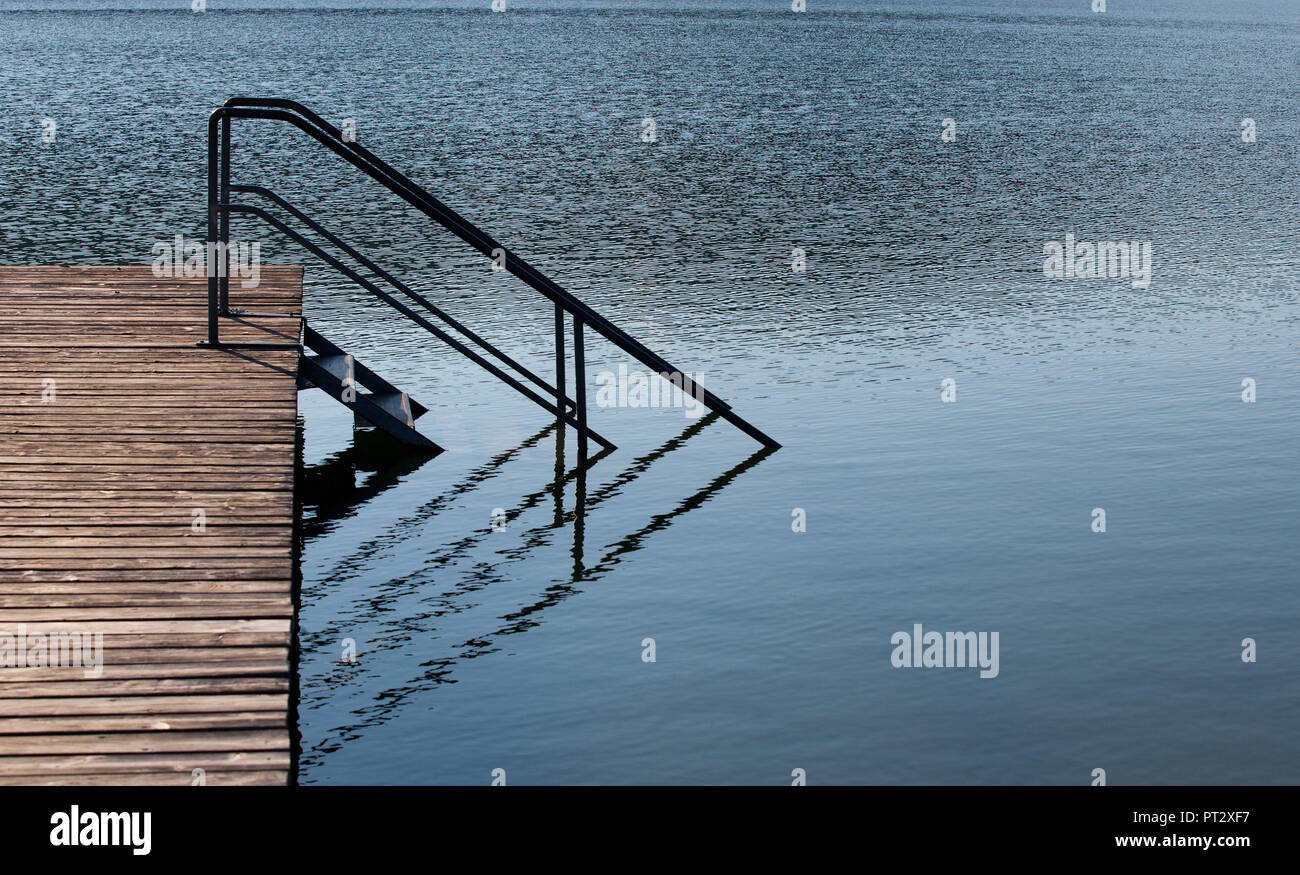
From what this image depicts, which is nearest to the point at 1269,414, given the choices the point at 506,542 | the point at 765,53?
the point at 506,542

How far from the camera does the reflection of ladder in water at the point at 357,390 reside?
1362 cm

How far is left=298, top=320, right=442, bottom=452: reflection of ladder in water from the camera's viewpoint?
13617 mm

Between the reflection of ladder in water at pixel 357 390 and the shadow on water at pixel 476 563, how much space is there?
376 millimetres

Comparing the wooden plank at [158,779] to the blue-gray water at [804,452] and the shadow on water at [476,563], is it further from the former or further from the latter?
the shadow on water at [476,563]

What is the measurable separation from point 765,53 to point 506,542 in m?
48.0

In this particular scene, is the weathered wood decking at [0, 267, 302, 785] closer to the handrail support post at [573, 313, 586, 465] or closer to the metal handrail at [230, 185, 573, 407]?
the metal handrail at [230, 185, 573, 407]

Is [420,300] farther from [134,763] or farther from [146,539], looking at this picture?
[134,763]

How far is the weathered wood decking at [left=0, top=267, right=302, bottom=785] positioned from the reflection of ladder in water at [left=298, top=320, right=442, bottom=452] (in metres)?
0.42

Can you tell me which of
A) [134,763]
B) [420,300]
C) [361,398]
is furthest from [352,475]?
[134,763]

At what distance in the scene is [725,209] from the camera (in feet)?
90.4

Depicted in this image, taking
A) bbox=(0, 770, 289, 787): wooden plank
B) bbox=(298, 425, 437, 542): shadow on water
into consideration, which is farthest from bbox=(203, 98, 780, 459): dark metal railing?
bbox=(0, 770, 289, 787): wooden plank

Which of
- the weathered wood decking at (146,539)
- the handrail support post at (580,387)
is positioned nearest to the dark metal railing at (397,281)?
the handrail support post at (580,387)
